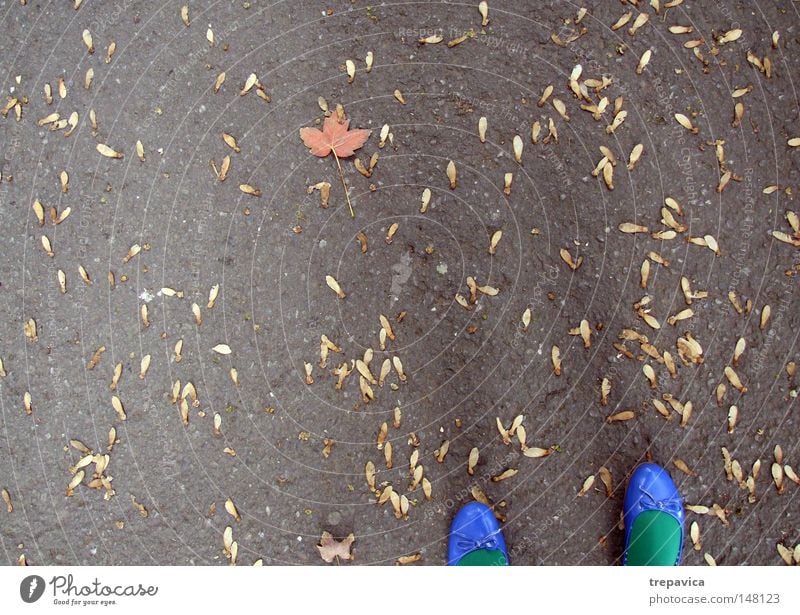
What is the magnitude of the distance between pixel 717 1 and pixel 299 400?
1863 millimetres

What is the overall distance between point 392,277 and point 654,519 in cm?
111

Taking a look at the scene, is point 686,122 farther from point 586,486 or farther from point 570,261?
point 586,486

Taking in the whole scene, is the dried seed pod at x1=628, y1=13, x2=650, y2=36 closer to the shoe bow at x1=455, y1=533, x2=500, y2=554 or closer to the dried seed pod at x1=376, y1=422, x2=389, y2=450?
the dried seed pod at x1=376, y1=422, x2=389, y2=450

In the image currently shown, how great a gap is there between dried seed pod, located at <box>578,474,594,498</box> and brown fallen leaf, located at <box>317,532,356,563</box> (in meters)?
0.74

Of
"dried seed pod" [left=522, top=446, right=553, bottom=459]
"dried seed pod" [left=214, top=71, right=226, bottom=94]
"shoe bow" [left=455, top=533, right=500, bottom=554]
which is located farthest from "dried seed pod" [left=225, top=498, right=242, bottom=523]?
"dried seed pod" [left=214, top=71, right=226, bottom=94]

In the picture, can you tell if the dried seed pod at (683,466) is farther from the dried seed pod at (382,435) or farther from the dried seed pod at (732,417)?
the dried seed pod at (382,435)

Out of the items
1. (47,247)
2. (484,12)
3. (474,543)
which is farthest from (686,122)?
(47,247)

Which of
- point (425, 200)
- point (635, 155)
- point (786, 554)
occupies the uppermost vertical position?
point (635, 155)

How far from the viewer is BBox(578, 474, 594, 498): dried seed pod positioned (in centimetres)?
190

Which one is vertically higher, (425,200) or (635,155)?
(635,155)

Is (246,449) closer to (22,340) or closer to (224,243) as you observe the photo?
(224,243)

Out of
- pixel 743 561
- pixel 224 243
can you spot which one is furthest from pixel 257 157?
pixel 743 561

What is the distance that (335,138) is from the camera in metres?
1.94

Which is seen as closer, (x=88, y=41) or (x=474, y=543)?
(x=474, y=543)
